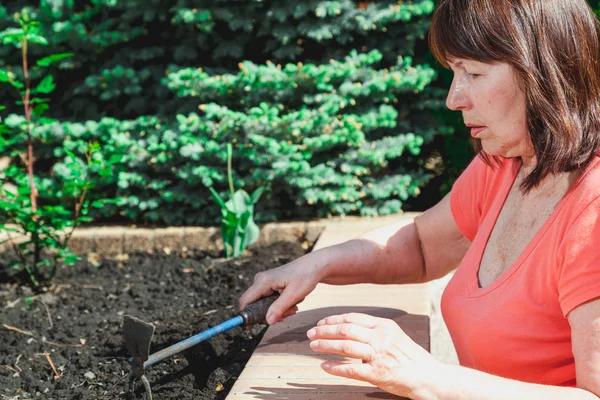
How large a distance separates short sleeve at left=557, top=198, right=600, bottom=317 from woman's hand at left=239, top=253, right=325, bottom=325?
818 mm

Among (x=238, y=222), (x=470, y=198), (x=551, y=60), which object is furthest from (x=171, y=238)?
(x=551, y=60)

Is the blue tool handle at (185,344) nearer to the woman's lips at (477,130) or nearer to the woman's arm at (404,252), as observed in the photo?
the woman's arm at (404,252)

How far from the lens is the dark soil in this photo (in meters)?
2.35

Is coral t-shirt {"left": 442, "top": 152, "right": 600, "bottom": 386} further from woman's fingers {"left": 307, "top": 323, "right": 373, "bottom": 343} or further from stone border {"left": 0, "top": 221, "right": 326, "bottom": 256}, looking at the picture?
stone border {"left": 0, "top": 221, "right": 326, "bottom": 256}

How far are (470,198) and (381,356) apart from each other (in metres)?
0.81

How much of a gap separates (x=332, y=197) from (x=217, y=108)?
0.93m

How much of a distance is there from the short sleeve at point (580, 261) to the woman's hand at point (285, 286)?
32.2 inches

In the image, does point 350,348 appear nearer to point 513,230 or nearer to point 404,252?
point 513,230

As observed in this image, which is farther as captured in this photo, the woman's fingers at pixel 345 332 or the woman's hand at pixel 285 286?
the woman's hand at pixel 285 286

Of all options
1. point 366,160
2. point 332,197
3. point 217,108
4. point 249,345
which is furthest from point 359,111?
point 249,345

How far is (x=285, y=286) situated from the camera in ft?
7.09

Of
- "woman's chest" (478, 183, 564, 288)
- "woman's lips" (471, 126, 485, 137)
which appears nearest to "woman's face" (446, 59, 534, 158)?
"woman's lips" (471, 126, 485, 137)

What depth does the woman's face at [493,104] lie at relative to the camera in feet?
5.49

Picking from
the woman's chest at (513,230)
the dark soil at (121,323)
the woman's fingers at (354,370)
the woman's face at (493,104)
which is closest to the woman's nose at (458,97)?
the woman's face at (493,104)
